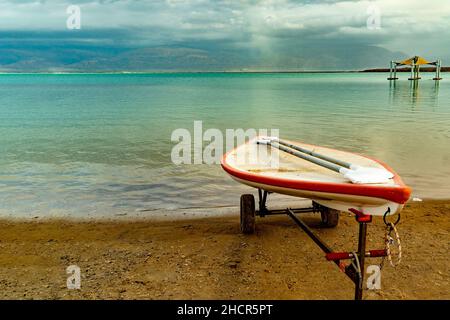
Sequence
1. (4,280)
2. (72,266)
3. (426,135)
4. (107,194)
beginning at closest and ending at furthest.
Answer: (4,280)
(72,266)
(107,194)
(426,135)

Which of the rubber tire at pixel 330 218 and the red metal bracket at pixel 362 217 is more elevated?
the red metal bracket at pixel 362 217

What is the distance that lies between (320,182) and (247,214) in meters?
2.05

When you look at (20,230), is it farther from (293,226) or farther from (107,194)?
(293,226)

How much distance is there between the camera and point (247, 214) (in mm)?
6191

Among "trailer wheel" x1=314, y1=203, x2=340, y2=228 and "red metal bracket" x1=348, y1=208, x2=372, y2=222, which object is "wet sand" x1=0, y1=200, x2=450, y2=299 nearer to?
"trailer wheel" x1=314, y1=203, x2=340, y2=228

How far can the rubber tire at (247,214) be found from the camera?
20.0ft

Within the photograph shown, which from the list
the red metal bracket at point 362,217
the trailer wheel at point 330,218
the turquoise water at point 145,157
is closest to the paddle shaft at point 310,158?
the red metal bracket at point 362,217

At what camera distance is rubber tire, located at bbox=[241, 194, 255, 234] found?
6.09m

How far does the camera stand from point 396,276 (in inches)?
190

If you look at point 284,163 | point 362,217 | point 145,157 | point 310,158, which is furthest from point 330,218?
point 145,157

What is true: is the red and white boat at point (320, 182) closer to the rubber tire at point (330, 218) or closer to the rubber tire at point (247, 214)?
the rubber tire at point (247, 214)

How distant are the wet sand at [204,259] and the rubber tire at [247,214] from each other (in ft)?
0.45
